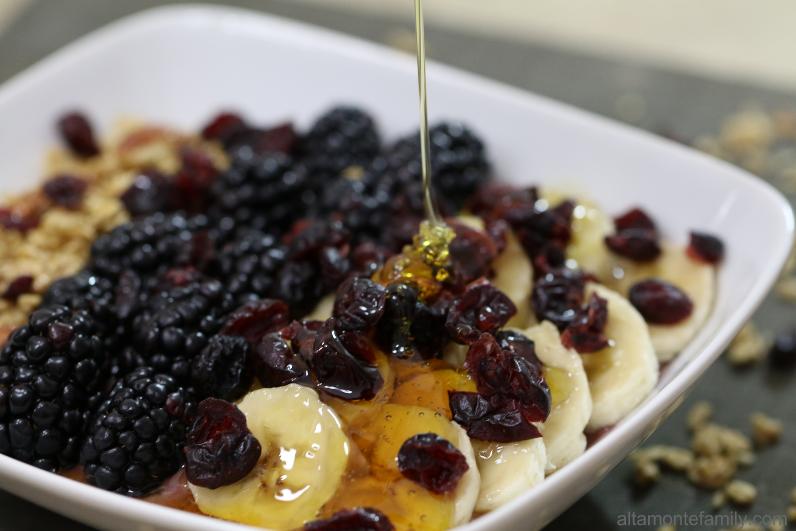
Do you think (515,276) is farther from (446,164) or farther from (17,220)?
(17,220)

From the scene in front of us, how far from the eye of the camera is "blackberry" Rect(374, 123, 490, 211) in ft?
7.07

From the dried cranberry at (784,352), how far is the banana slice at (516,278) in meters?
0.69

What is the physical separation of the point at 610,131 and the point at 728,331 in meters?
0.66

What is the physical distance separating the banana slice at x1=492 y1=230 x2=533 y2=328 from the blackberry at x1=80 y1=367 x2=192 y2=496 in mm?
642

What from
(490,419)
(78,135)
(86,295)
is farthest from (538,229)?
(78,135)

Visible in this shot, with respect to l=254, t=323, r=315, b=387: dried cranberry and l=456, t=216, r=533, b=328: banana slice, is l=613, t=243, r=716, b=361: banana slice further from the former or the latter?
l=254, t=323, r=315, b=387: dried cranberry

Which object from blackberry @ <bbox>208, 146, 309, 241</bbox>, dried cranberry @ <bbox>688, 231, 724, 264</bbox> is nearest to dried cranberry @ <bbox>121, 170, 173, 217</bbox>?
blackberry @ <bbox>208, 146, 309, 241</bbox>

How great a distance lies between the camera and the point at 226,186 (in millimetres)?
2195

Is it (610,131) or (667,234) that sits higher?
(610,131)

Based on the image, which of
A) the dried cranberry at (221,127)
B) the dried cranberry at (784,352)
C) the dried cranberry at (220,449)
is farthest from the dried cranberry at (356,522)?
Answer: the dried cranberry at (221,127)

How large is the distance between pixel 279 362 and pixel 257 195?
67 cm

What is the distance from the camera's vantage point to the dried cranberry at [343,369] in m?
1.53

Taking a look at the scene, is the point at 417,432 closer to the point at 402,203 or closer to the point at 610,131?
the point at 402,203

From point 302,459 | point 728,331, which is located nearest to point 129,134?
point 302,459
